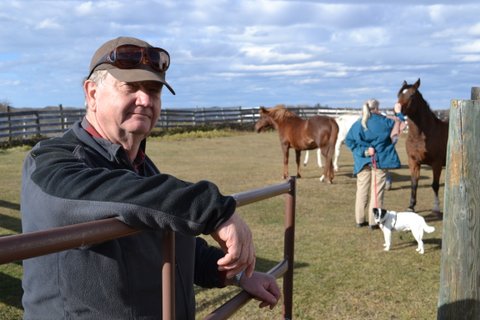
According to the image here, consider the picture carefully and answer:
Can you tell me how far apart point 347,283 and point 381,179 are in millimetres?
2876

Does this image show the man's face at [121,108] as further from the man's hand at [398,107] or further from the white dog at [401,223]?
the man's hand at [398,107]

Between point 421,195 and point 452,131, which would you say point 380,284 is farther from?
point 421,195

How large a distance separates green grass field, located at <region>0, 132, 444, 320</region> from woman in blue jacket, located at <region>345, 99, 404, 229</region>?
61cm

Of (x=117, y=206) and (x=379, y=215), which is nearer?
(x=117, y=206)

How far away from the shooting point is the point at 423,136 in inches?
402

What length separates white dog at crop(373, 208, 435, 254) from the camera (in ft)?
23.6

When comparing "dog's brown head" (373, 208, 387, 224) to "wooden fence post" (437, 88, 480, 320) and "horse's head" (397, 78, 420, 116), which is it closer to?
"horse's head" (397, 78, 420, 116)

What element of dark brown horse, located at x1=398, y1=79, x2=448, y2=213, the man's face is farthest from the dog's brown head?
the man's face

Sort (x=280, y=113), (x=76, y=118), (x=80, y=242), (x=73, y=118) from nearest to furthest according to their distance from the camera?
(x=80, y=242) → (x=280, y=113) → (x=73, y=118) → (x=76, y=118)

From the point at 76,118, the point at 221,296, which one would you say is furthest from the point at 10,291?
the point at 76,118

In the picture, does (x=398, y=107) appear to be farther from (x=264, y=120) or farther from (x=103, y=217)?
(x=103, y=217)

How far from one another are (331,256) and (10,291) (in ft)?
12.4

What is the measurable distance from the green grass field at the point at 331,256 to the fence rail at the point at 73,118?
791cm

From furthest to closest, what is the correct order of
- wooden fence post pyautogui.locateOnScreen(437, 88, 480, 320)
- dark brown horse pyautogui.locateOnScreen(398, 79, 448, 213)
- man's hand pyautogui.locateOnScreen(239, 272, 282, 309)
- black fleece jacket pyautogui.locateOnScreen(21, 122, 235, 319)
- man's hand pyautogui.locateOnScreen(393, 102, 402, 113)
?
dark brown horse pyautogui.locateOnScreen(398, 79, 448, 213) < man's hand pyautogui.locateOnScreen(393, 102, 402, 113) < wooden fence post pyautogui.locateOnScreen(437, 88, 480, 320) < man's hand pyautogui.locateOnScreen(239, 272, 282, 309) < black fleece jacket pyautogui.locateOnScreen(21, 122, 235, 319)
